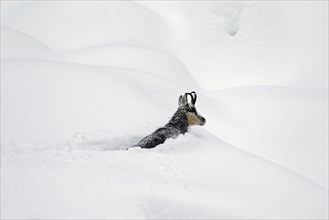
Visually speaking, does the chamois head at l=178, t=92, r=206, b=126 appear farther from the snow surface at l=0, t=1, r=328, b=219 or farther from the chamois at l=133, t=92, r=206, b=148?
the snow surface at l=0, t=1, r=328, b=219

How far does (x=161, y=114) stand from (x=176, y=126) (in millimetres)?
547

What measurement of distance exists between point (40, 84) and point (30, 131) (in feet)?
4.58

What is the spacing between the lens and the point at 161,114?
526 cm

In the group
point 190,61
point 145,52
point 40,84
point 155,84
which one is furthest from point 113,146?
point 190,61

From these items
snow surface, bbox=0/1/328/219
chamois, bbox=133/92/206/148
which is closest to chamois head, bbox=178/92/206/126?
chamois, bbox=133/92/206/148

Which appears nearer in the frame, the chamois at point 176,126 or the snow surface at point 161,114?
the snow surface at point 161,114

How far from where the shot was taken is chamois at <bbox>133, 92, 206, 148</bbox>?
4164 mm

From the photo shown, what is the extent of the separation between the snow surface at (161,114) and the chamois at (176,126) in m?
0.15

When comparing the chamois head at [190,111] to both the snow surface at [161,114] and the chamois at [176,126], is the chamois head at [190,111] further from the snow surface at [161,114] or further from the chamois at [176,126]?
the snow surface at [161,114]

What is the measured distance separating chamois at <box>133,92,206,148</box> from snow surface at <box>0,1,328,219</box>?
15 cm

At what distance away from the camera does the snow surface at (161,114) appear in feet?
9.84

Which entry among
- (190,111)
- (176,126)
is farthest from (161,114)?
(176,126)

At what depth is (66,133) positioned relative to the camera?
421cm

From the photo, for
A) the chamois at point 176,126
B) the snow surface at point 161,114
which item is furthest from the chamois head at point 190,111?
the snow surface at point 161,114
